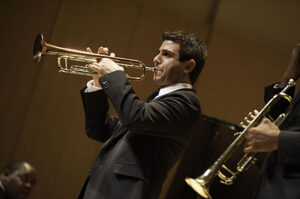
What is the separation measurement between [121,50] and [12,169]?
57.0 inches

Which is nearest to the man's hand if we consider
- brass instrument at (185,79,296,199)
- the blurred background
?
brass instrument at (185,79,296,199)

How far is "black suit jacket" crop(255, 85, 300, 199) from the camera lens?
1340 millimetres

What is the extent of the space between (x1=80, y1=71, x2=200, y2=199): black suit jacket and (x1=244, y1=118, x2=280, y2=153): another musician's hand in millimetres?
281

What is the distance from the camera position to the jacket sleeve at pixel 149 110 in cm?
148

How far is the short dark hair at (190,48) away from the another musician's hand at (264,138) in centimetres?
47

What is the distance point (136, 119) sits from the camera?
4.81 feet

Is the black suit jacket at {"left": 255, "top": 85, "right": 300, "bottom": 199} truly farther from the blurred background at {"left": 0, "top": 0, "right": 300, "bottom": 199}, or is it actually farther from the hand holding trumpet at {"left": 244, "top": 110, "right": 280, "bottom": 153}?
the blurred background at {"left": 0, "top": 0, "right": 300, "bottom": 199}

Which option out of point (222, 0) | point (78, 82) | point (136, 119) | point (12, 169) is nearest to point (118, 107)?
point (136, 119)

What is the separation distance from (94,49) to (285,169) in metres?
2.01

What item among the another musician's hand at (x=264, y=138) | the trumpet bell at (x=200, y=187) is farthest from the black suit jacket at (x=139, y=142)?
the another musician's hand at (x=264, y=138)

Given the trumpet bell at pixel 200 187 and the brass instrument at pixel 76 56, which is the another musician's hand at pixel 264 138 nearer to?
the trumpet bell at pixel 200 187

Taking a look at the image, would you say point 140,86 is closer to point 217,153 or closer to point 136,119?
point 217,153

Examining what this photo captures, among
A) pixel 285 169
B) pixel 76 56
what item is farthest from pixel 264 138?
pixel 76 56

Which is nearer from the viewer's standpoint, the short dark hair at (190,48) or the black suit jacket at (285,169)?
the black suit jacket at (285,169)
